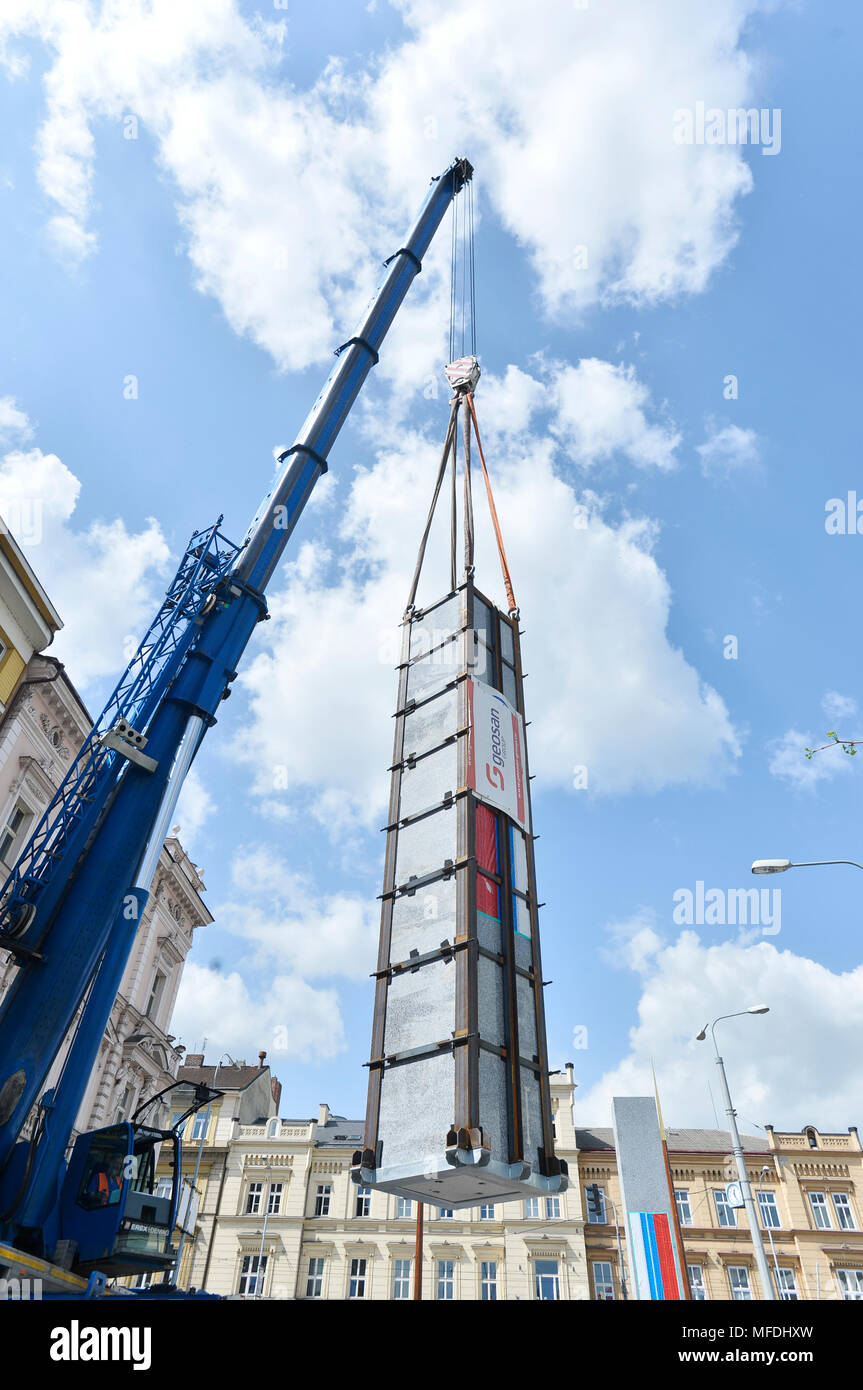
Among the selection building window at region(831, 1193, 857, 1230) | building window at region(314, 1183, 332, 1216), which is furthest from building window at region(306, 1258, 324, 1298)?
building window at region(831, 1193, 857, 1230)

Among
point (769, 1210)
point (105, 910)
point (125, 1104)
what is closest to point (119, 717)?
point (105, 910)

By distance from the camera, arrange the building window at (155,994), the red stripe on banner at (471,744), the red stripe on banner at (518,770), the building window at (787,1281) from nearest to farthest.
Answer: the red stripe on banner at (471,744) < the red stripe on banner at (518,770) < the building window at (155,994) < the building window at (787,1281)

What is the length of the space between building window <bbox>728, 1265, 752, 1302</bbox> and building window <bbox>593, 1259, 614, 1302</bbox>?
540cm

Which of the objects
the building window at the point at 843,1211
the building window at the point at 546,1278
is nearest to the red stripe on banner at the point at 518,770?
the building window at the point at 546,1278

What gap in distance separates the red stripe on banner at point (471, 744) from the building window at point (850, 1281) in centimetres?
3852

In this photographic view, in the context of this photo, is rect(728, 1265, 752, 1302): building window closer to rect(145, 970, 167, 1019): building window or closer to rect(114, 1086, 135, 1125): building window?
rect(114, 1086, 135, 1125): building window

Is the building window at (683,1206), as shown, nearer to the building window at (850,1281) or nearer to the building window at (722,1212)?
the building window at (722,1212)

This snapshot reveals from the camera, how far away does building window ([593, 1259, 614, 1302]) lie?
3783cm

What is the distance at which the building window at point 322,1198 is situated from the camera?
134ft

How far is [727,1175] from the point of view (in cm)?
4141

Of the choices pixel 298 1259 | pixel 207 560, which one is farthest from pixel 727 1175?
pixel 207 560

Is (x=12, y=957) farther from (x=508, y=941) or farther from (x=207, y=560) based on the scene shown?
(x=207, y=560)

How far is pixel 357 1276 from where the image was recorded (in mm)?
38969

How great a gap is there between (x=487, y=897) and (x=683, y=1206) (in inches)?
1440
